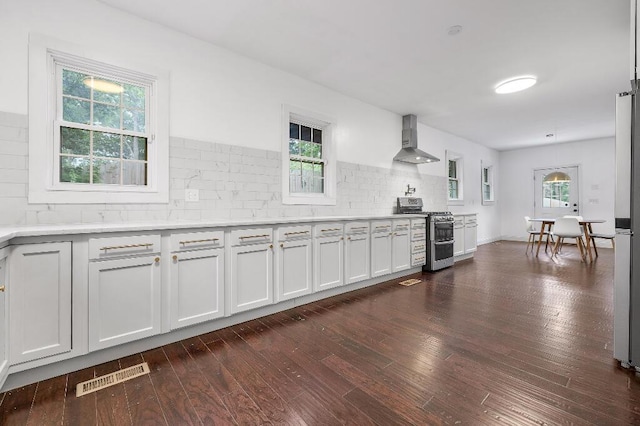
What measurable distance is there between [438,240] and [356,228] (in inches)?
77.2

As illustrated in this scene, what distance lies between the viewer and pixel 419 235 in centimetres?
479

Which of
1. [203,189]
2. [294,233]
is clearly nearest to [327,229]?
[294,233]

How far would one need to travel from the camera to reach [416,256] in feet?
15.4

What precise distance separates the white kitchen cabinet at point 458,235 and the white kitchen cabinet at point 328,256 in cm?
305

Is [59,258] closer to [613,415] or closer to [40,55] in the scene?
[40,55]

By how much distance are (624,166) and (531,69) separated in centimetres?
248

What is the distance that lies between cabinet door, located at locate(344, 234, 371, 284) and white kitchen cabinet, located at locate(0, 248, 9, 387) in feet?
9.54

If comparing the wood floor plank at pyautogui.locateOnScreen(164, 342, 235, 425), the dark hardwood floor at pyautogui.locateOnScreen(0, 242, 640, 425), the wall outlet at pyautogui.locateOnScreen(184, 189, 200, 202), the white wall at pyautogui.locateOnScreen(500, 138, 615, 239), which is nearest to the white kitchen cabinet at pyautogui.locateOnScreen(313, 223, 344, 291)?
the dark hardwood floor at pyautogui.locateOnScreen(0, 242, 640, 425)

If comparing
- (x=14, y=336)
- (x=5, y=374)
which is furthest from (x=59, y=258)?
(x=5, y=374)

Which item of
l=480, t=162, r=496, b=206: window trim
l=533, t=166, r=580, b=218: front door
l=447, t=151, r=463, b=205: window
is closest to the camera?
l=447, t=151, r=463, b=205: window

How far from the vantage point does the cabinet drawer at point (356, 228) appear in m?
3.68

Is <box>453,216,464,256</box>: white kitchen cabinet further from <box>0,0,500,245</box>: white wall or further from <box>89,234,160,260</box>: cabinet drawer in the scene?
<box>89,234,160,260</box>: cabinet drawer

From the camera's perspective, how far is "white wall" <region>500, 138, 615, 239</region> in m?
7.66

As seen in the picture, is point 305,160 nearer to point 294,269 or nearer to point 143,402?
point 294,269
